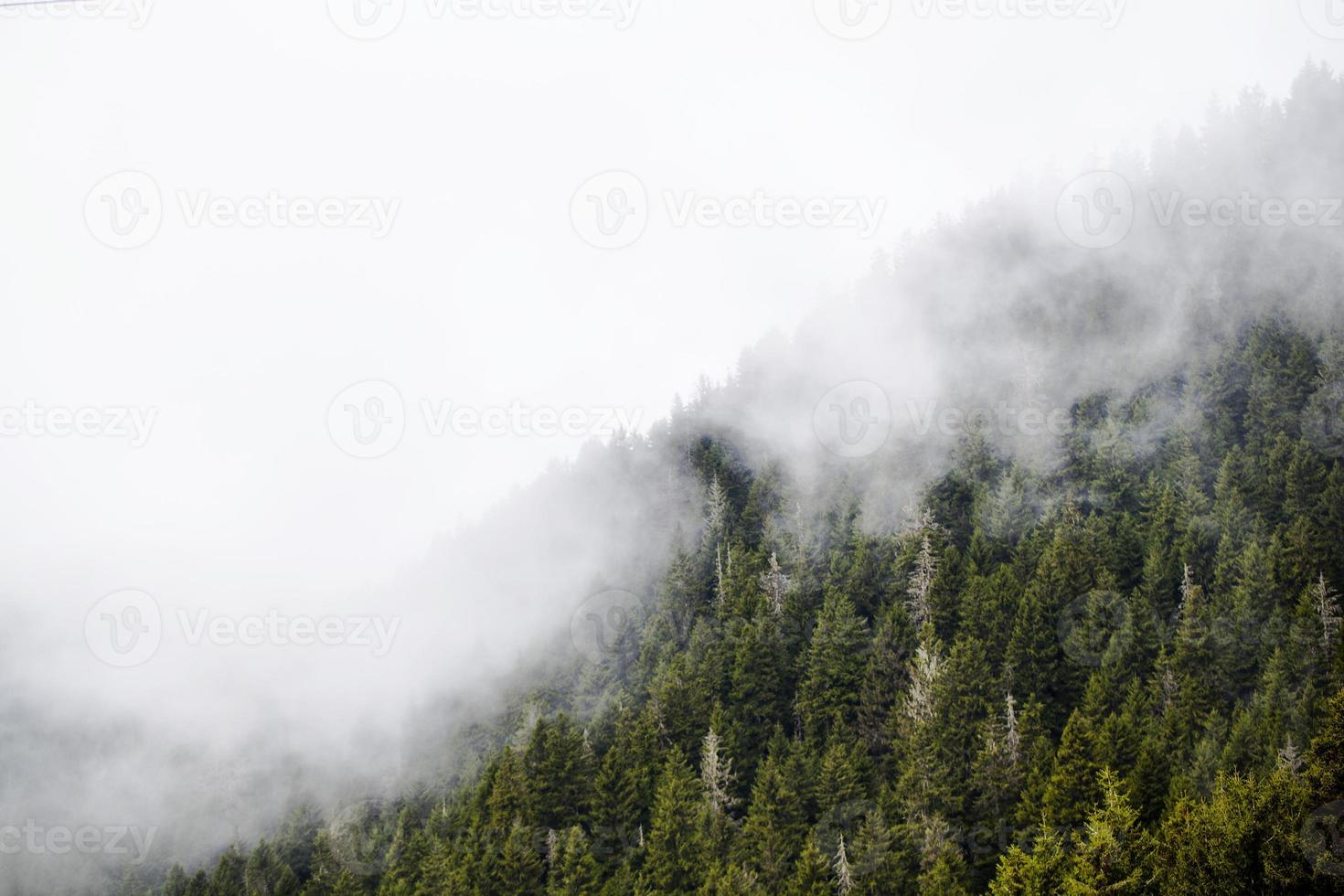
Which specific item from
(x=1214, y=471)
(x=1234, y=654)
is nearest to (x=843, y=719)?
(x=1234, y=654)

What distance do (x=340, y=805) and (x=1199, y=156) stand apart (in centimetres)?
11280

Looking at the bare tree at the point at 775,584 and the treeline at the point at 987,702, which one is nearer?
the treeline at the point at 987,702

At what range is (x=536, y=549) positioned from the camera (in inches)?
4112

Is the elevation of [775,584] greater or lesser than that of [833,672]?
greater

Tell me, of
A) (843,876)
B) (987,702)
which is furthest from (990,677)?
(843,876)

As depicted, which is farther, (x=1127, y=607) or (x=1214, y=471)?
(x=1214, y=471)

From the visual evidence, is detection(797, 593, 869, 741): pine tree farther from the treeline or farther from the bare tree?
the bare tree

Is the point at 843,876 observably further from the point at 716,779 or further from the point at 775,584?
the point at 775,584

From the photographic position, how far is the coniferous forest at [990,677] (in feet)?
116

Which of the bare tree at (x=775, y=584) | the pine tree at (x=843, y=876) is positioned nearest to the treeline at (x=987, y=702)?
the pine tree at (x=843, y=876)

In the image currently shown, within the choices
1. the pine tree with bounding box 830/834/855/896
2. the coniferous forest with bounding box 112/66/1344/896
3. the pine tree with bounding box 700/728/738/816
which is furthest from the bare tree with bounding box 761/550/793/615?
the pine tree with bounding box 830/834/855/896

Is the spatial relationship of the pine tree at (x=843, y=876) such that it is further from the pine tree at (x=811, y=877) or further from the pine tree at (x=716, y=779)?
the pine tree at (x=716, y=779)

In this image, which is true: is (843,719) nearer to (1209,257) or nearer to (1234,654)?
(1234,654)

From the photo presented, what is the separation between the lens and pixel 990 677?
45.5 meters
